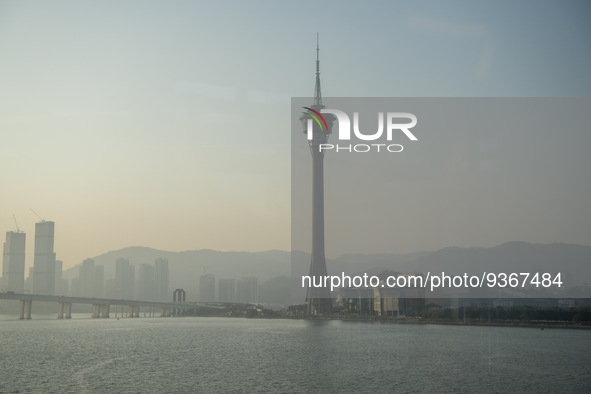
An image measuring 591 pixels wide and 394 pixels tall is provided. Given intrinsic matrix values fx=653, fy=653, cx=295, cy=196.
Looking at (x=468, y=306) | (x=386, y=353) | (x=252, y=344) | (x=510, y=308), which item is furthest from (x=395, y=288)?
(x=386, y=353)

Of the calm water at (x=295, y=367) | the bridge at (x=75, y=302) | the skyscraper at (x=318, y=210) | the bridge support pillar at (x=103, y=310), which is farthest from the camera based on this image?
the bridge support pillar at (x=103, y=310)

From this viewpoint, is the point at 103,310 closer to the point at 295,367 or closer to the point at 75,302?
the point at 75,302

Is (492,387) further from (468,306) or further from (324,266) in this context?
(324,266)

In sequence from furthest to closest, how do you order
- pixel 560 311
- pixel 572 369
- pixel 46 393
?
pixel 560 311 → pixel 572 369 → pixel 46 393

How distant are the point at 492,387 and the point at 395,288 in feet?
98.9

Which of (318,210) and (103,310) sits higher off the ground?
(318,210)

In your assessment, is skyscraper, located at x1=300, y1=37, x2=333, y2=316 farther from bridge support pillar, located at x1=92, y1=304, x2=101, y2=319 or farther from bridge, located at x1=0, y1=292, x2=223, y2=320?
bridge support pillar, located at x1=92, y1=304, x2=101, y2=319

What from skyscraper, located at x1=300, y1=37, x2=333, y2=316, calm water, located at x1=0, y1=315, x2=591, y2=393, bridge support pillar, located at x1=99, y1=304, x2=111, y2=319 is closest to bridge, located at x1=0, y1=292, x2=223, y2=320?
bridge support pillar, located at x1=99, y1=304, x2=111, y2=319

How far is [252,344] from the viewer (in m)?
19.2

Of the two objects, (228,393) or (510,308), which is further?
(510,308)

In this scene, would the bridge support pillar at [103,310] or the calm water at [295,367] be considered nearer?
the calm water at [295,367]

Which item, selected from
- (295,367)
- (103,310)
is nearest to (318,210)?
(103,310)

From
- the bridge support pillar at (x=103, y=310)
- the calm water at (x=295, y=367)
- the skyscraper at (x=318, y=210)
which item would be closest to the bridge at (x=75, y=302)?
the bridge support pillar at (x=103, y=310)

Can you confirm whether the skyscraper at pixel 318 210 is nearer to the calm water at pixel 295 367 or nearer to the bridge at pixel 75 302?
the bridge at pixel 75 302
